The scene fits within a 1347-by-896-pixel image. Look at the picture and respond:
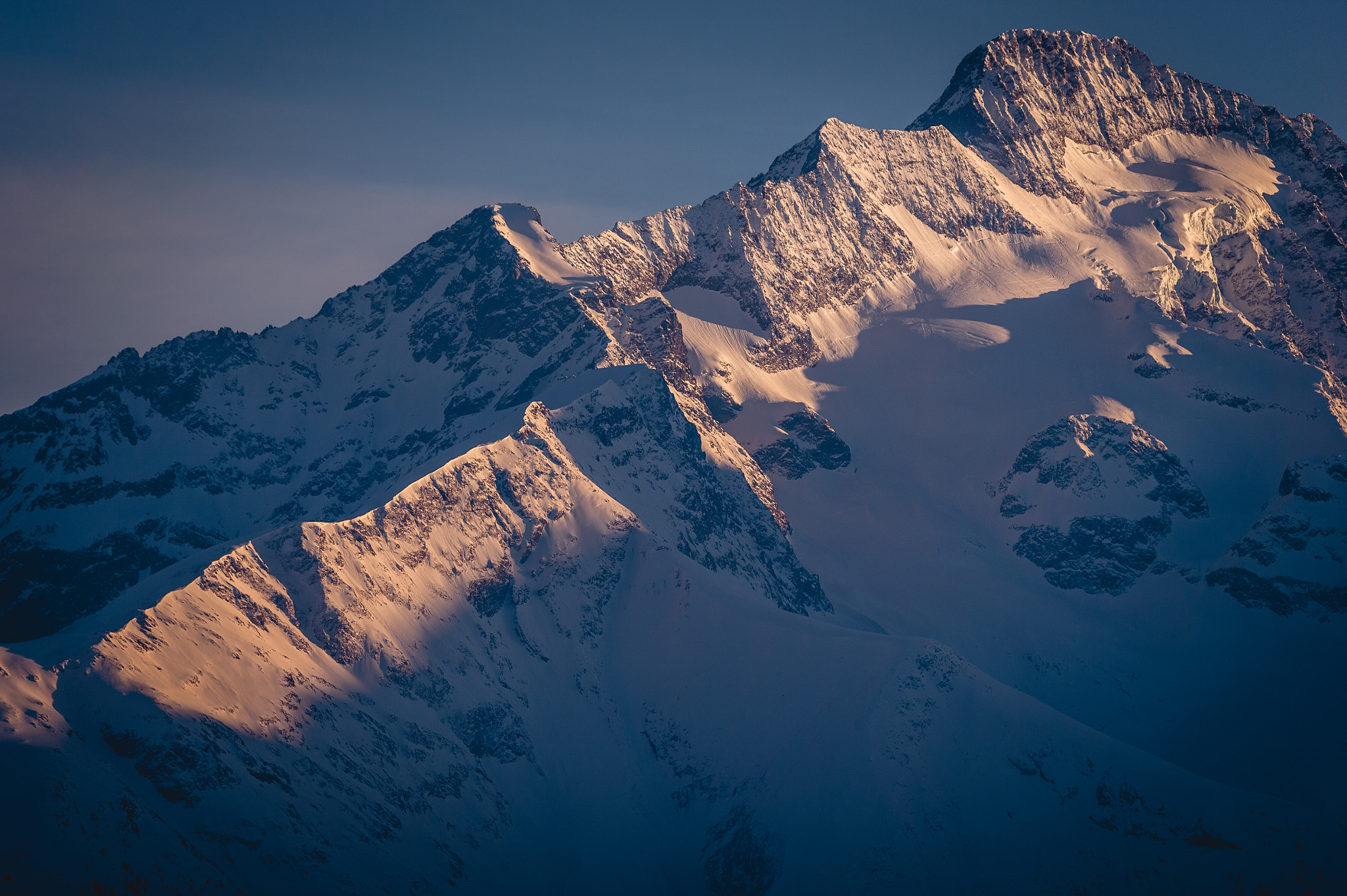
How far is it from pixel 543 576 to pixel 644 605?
14.7 m

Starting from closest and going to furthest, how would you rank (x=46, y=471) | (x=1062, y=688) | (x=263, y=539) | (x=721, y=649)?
(x=263, y=539)
(x=721, y=649)
(x=1062, y=688)
(x=46, y=471)

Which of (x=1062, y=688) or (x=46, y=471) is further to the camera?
(x=46, y=471)

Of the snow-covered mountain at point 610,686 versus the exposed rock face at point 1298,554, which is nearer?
the snow-covered mountain at point 610,686

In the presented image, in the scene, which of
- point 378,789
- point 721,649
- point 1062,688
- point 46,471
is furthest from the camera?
point 46,471

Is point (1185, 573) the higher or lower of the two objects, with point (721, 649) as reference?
higher

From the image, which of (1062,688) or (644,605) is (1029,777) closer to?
(1062,688)

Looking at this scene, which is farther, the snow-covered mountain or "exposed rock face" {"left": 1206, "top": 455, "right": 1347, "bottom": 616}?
"exposed rock face" {"left": 1206, "top": 455, "right": 1347, "bottom": 616}

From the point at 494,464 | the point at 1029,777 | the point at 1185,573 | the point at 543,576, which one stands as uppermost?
the point at 1185,573

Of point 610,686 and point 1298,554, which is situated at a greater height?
point 1298,554

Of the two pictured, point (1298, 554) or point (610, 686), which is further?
point (1298, 554)

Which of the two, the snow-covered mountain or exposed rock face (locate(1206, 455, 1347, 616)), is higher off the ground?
exposed rock face (locate(1206, 455, 1347, 616))

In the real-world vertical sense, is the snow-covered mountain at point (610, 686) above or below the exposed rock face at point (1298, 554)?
below

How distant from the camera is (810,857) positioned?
131 metres

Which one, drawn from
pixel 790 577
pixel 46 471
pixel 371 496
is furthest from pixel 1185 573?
pixel 46 471
